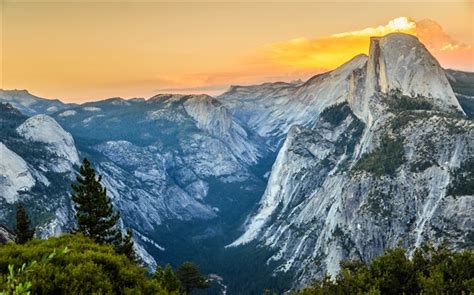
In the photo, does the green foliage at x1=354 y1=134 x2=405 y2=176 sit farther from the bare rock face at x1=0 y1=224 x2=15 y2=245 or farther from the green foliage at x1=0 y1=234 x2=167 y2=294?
the green foliage at x1=0 y1=234 x2=167 y2=294

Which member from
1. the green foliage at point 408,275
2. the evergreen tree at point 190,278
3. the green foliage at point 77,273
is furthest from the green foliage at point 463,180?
the green foliage at point 77,273

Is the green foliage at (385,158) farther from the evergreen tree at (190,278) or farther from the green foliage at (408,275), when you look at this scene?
the green foliage at (408,275)

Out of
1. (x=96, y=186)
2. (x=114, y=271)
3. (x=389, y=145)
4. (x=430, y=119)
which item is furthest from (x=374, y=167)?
(x=114, y=271)

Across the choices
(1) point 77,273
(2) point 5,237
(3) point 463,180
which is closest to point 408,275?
(1) point 77,273

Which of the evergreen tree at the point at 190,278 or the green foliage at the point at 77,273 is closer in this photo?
the green foliage at the point at 77,273

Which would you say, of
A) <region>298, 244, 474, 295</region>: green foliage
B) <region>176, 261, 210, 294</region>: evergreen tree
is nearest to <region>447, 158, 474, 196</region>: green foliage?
<region>176, 261, 210, 294</region>: evergreen tree

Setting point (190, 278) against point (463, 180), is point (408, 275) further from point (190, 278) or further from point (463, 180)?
point (463, 180)

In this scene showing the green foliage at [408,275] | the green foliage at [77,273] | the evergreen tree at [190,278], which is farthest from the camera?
the evergreen tree at [190,278]
